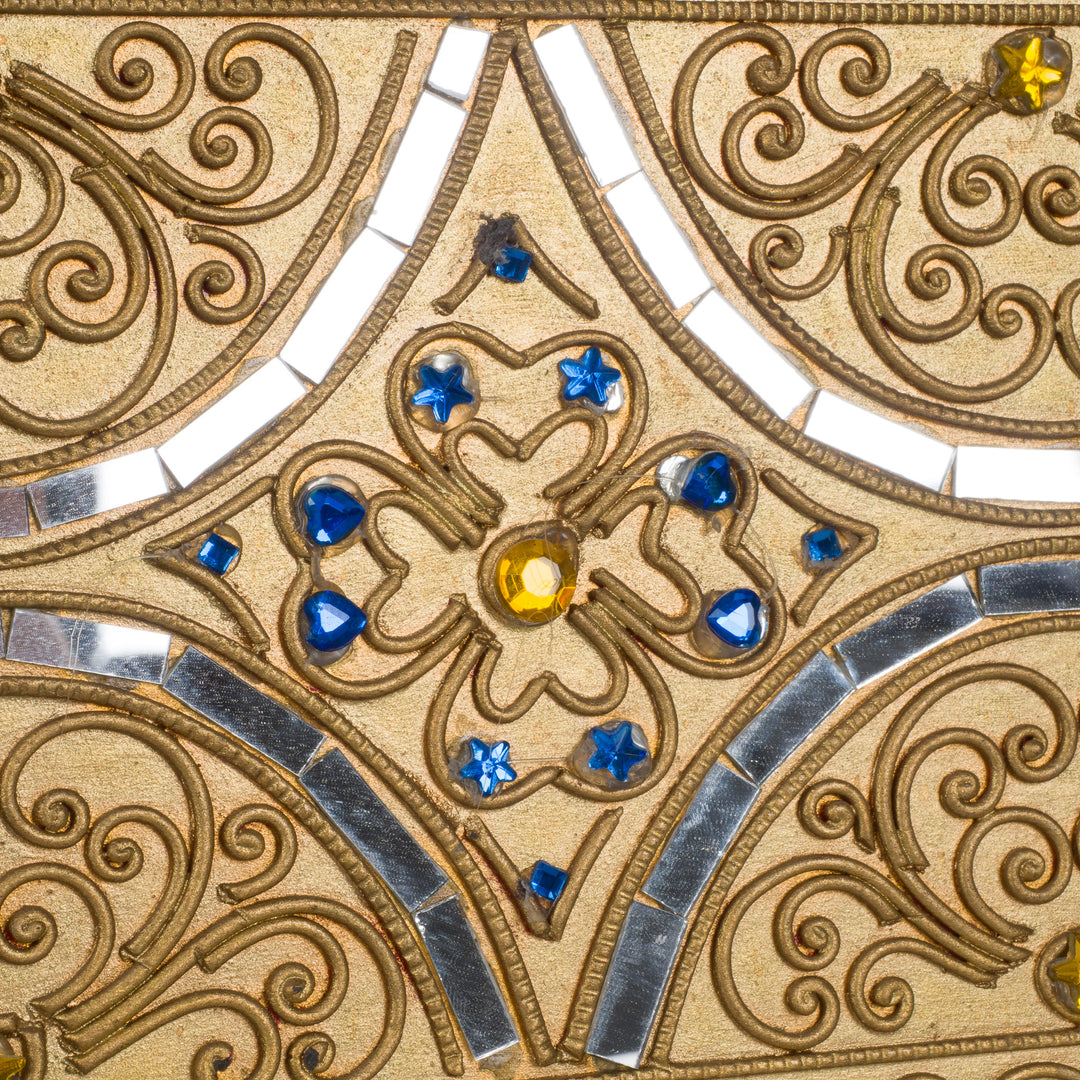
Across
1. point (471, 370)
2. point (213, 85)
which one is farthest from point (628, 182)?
point (213, 85)

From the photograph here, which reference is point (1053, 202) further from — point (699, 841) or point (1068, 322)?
point (699, 841)

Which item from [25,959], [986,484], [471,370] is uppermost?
[986,484]

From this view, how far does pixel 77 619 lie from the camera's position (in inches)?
37.2

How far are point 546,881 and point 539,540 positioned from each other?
309 mm

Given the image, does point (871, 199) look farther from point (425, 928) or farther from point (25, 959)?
point (25, 959)

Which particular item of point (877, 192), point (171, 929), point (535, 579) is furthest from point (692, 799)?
point (877, 192)

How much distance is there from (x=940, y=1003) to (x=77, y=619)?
2.88 ft

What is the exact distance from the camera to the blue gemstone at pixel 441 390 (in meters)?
0.95

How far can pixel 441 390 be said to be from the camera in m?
0.95

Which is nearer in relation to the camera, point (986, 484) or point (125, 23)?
point (125, 23)

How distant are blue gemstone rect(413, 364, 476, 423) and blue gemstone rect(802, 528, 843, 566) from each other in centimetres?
34

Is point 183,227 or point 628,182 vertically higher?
point 628,182

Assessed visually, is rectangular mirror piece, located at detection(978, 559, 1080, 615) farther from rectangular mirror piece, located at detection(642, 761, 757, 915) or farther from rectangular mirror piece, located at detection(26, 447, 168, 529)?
rectangular mirror piece, located at detection(26, 447, 168, 529)

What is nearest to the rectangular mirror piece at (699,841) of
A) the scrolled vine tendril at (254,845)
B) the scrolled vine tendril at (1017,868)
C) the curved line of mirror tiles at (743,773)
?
the curved line of mirror tiles at (743,773)
